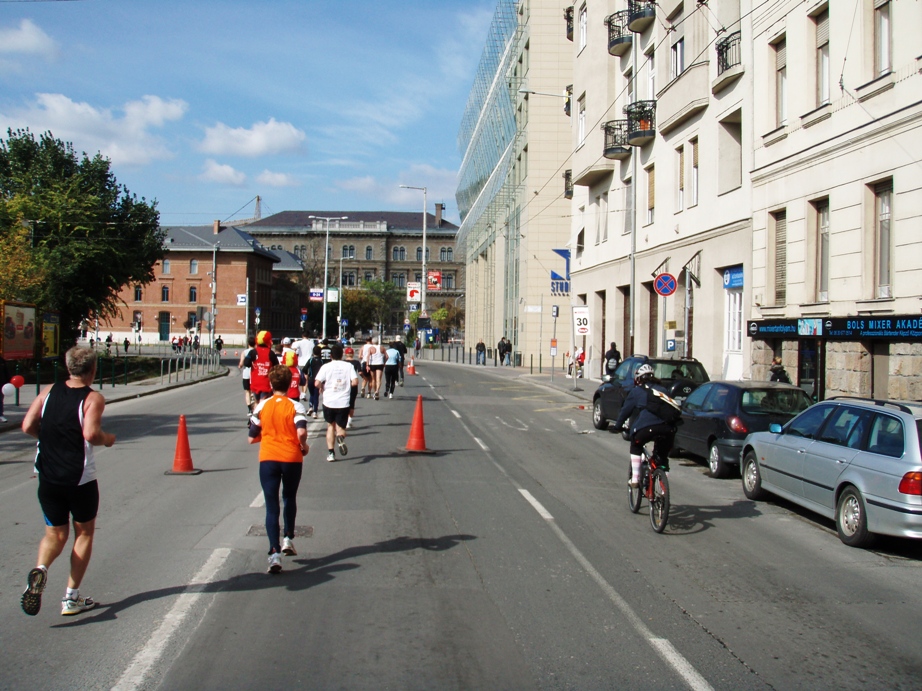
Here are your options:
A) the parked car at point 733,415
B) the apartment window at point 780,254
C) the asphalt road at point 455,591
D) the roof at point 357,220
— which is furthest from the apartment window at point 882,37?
the roof at point 357,220

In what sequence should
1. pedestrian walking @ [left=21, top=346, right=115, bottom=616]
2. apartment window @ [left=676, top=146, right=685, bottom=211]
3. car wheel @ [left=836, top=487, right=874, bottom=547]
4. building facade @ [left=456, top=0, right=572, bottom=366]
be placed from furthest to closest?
building facade @ [left=456, top=0, right=572, bottom=366] < apartment window @ [left=676, top=146, right=685, bottom=211] < car wheel @ [left=836, top=487, right=874, bottom=547] < pedestrian walking @ [left=21, top=346, right=115, bottom=616]

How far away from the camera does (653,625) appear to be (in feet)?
19.5

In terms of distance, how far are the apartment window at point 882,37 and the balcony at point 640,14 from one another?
13439mm

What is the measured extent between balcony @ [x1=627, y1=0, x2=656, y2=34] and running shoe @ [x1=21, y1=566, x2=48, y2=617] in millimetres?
28441

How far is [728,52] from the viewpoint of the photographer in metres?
24.0

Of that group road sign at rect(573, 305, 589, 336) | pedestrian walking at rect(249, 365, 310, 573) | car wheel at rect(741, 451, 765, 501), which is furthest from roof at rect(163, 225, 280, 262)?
pedestrian walking at rect(249, 365, 310, 573)

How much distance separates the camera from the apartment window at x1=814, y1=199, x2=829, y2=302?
1911cm

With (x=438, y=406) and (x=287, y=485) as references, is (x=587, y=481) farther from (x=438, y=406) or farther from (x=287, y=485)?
(x=438, y=406)

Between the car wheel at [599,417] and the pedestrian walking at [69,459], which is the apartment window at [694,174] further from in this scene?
the pedestrian walking at [69,459]

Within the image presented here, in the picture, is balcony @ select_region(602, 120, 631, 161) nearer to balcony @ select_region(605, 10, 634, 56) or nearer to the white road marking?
balcony @ select_region(605, 10, 634, 56)

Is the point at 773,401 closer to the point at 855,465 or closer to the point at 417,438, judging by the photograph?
the point at 855,465

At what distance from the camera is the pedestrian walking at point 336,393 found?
42.9 feet

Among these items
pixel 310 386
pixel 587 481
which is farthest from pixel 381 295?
pixel 587 481

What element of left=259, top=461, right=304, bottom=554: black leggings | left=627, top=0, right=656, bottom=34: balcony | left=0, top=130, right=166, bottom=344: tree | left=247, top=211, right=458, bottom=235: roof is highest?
left=247, top=211, right=458, bottom=235: roof
